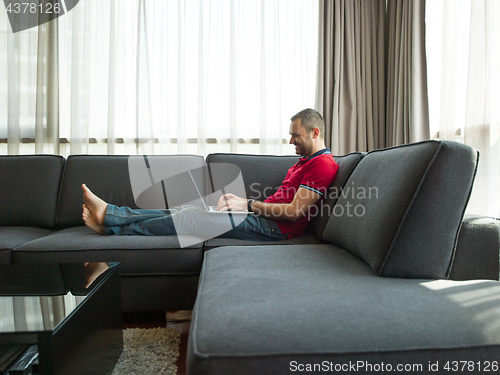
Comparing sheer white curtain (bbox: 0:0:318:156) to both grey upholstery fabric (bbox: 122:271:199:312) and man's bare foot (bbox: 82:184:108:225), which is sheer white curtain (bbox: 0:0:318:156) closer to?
man's bare foot (bbox: 82:184:108:225)

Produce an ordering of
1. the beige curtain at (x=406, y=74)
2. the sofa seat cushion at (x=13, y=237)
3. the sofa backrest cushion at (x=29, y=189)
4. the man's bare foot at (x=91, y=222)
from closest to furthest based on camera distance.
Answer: the sofa seat cushion at (x=13, y=237), the man's bare foot at (x=91, y=222), the sofa backrest cushion at (x=29, y=189), the beige curtain at (x=406, y=74)

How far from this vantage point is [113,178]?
2.04 meters

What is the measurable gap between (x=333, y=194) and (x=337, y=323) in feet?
2.95

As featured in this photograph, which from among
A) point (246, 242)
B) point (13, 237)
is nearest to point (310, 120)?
point (246, 242)

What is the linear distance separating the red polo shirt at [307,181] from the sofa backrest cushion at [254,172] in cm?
22

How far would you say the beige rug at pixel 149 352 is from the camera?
3.63 feet

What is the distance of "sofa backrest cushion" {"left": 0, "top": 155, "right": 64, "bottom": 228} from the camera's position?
1953 millimetres

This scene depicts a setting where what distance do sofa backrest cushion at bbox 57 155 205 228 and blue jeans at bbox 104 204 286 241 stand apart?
1.13ft

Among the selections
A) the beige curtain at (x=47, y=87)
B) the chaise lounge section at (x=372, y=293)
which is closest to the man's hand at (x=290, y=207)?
the chaise lounge section at (x=372, y=293)

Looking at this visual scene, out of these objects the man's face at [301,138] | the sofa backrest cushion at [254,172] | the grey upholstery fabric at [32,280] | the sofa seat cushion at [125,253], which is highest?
the man's face at [301,138]

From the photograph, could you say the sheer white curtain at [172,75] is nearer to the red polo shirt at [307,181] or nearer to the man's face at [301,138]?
the man's face at [301,138]

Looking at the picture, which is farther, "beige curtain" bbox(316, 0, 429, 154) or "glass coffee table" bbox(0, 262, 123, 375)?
"beige curtain" bbox(316, 0, 429, 154)

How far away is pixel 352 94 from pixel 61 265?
2408 mm

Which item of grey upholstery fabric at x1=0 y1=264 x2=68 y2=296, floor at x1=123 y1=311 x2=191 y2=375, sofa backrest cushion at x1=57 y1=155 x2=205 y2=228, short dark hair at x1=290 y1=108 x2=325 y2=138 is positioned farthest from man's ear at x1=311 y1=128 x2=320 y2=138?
grey upholstery fabric at x1=0 y1=264 x2=68 y2=296
